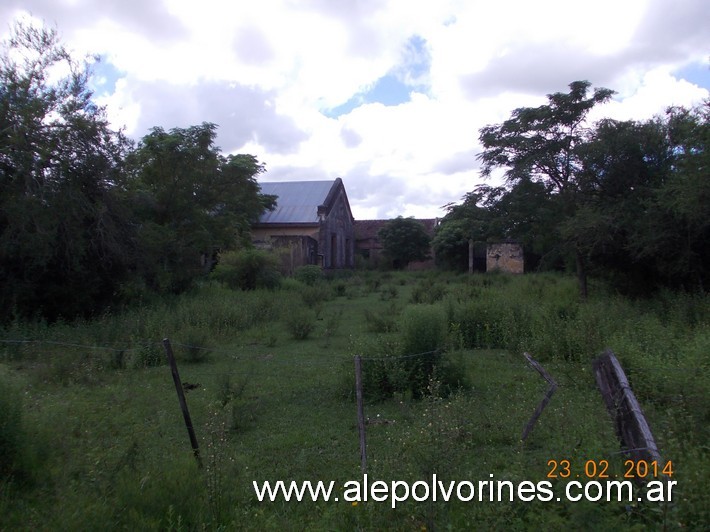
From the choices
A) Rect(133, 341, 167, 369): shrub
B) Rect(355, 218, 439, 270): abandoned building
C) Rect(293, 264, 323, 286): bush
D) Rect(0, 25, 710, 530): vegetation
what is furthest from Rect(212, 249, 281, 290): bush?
Rect(355, 218, 439, 270): abandoned building

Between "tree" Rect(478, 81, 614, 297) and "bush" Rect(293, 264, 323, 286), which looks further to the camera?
"bush" Rect(293, 264, 323, 286)

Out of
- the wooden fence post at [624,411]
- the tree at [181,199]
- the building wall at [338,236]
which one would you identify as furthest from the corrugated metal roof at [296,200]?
the wooden fence post at [624,411]

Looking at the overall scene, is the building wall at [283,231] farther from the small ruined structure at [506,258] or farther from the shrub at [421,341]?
the shrub at [421,341]

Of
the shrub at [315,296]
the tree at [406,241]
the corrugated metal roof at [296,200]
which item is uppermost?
the corrugated metal roof at [296,200]

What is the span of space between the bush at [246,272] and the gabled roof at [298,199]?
1598 cm

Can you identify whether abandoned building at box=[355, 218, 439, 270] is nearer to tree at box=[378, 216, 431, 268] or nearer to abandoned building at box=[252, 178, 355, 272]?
tree at box=[378, 216, 431, 268]

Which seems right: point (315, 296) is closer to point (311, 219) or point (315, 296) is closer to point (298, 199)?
point (311, 219)

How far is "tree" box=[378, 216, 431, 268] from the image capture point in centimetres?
4866

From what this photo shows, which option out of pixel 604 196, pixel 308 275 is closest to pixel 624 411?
pixel 604 196

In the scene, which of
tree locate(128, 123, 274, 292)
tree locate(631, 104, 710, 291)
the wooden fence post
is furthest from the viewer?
tree locate(128, 123, 274, 292)

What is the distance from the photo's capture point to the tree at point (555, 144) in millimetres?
19281

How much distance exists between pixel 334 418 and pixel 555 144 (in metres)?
15.9

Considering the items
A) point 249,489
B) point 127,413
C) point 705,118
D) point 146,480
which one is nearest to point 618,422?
point 249,489

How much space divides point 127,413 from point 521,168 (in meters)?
16.5
